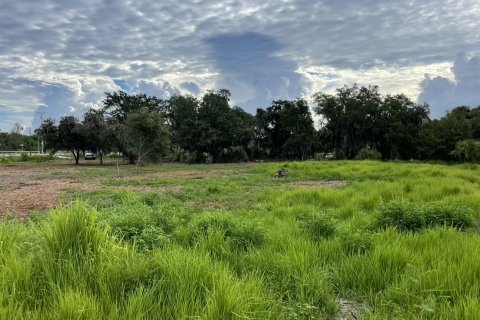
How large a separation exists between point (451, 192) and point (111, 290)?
12.7 m

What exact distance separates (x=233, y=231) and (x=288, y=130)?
56.2m

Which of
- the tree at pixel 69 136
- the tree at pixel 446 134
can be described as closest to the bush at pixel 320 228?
the tree at pixel 446 134

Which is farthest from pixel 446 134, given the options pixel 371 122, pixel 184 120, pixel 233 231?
pixel 233 231

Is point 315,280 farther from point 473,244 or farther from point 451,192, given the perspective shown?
point 451,192

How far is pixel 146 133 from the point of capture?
37062 mm

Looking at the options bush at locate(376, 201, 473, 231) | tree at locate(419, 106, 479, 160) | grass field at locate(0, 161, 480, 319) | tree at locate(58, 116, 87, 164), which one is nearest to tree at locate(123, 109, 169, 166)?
tree at locate(58, 116, 87, 164)

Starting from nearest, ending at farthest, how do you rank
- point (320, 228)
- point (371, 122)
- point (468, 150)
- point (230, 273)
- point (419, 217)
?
point (230, 273) < point (320, 228) < point (419, 217) < point (468, 150) < point (371, 122)

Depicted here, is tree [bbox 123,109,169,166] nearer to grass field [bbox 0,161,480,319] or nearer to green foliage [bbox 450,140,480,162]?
grass field [bbox 0,161,480,319]

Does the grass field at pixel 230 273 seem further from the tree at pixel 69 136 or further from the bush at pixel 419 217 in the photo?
the tree at pixel 69 136

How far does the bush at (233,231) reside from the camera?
19.4 feet

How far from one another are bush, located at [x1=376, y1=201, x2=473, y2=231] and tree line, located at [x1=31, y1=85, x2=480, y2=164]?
36819 mm

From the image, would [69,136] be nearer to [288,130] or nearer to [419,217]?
[288,130]

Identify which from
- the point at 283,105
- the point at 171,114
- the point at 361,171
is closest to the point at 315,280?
the point at 361,171

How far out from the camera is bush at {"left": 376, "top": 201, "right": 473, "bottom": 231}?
23.6ft
